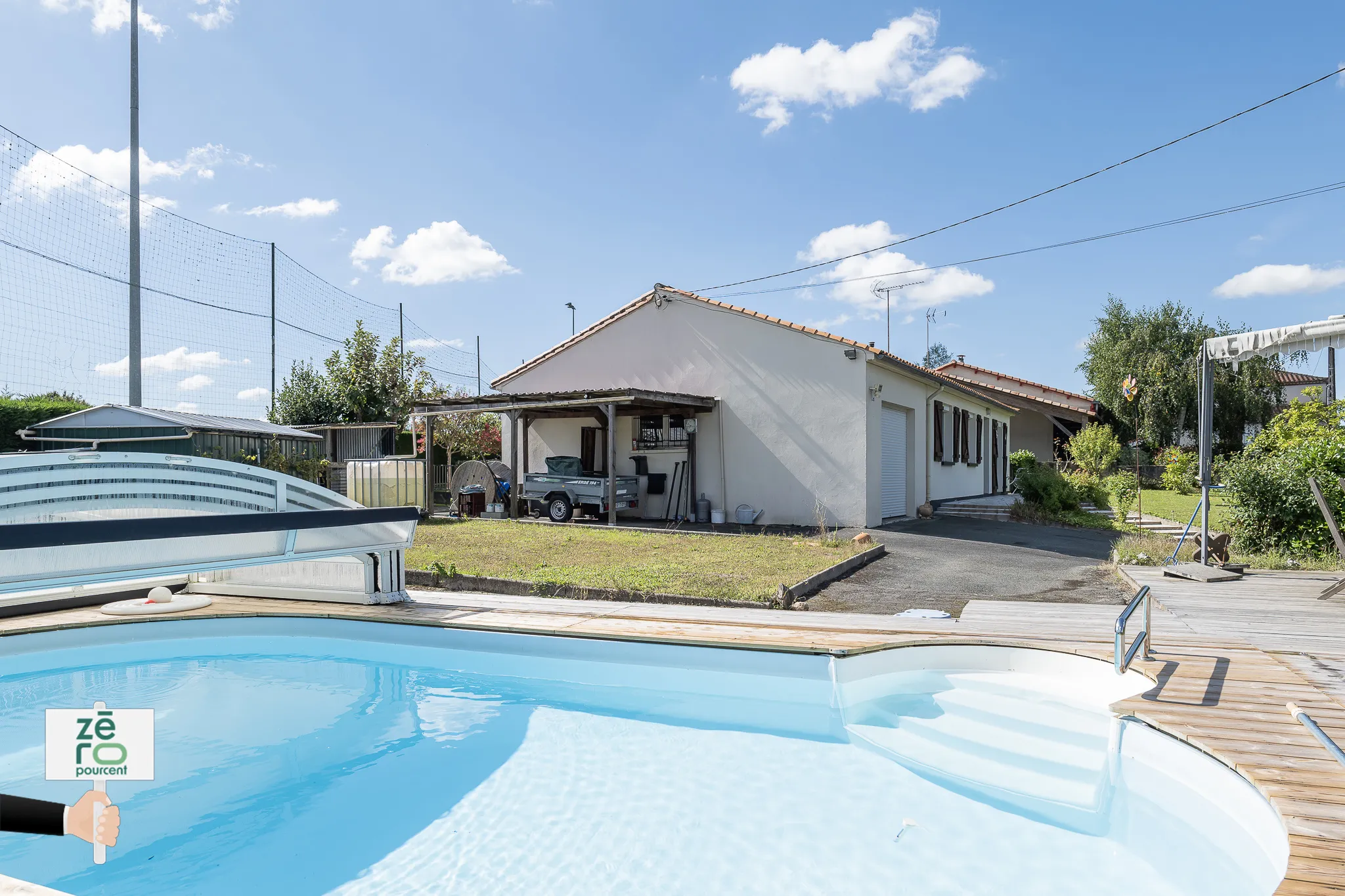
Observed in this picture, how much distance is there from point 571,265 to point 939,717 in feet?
57.8

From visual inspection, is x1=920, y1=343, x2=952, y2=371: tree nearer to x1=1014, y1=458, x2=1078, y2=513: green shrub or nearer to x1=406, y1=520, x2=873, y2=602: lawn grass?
x1=1014, y1=458, x2=1078, y2=513: green shrub

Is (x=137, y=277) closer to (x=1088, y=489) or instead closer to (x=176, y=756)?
(x=176, y=756)

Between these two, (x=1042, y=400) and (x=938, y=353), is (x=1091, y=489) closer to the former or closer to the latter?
(x=1042, y=400)

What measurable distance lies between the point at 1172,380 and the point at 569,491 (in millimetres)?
24317

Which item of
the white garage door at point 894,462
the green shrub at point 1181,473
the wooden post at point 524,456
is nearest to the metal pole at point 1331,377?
the white garage door at point 894,462

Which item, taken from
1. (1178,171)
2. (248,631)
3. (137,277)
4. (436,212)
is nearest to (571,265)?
(436,212)

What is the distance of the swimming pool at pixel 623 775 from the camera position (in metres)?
3.12

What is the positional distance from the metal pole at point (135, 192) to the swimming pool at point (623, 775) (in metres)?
9.46

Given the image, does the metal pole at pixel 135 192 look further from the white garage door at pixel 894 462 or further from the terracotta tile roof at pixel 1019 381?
the terracotta tile roof at pixel 1019 381

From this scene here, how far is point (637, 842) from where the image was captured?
342 cm

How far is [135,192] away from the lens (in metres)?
13.7

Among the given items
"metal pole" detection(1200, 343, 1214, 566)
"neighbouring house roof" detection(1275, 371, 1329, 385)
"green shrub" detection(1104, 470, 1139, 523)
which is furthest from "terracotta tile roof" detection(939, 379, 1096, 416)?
"metal pole" detection(1200, 343, 1214, 566)

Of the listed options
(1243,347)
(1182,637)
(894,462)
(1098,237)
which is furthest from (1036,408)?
(1182,637)

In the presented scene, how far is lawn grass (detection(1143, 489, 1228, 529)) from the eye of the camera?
12485 millimetres
